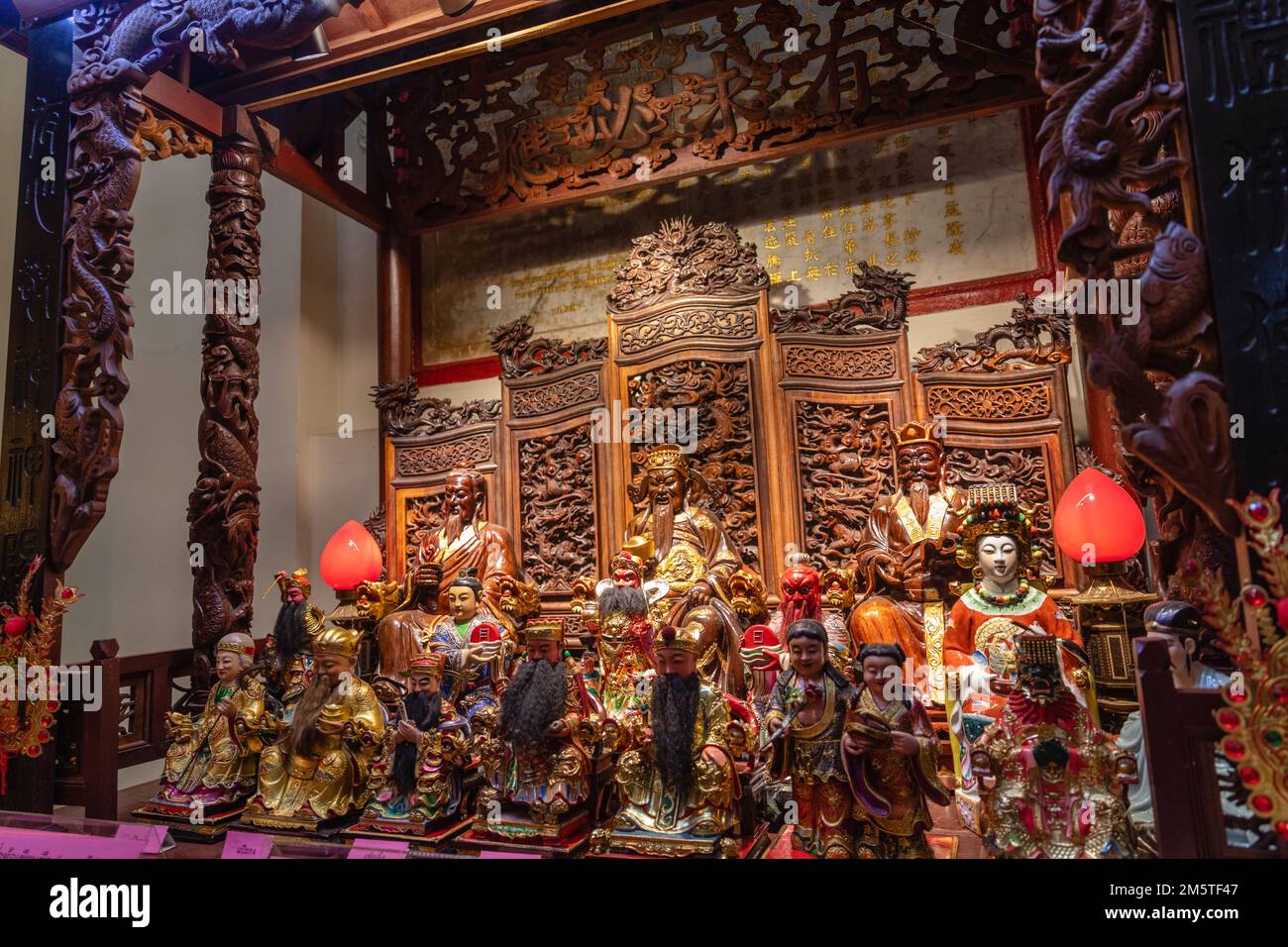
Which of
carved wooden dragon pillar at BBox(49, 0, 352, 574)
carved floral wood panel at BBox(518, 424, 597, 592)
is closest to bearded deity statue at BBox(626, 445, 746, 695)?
carved floral wood panel at BBox(518, 424, 597, 592)

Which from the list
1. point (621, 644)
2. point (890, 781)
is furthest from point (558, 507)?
point (890, 781)

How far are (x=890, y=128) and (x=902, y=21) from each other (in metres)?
0.77

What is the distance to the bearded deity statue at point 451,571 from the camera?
181 inches

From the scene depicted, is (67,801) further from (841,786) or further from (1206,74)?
(1206,74)

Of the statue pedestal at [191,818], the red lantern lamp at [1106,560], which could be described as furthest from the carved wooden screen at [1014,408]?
the statue pedestal at [191,818]

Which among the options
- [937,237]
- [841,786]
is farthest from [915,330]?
[841,786]

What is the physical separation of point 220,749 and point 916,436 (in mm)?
3576

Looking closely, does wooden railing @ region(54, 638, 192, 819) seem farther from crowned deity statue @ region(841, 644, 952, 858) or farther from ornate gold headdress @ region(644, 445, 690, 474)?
crowned deity statue @ region(841, 644, 952, 858)

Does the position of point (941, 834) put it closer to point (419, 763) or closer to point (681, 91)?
point (419, 763)

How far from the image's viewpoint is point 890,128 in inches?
201

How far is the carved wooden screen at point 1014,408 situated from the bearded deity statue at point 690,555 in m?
1.39

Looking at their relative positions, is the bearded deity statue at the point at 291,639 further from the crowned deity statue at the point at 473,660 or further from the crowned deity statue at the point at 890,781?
the crowned deity statue at the point at 890,781

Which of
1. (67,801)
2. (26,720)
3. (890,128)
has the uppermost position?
(890,128)
